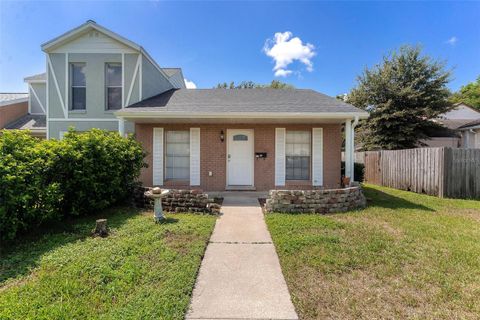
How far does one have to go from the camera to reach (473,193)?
825 cm

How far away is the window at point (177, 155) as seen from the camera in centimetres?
877

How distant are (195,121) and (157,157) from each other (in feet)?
6.37

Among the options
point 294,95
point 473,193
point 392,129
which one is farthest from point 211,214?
point 392,129

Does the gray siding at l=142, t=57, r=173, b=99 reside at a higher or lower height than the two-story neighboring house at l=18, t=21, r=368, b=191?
higher

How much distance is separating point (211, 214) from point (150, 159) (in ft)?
13.2

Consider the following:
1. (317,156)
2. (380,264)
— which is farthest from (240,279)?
(317,156)

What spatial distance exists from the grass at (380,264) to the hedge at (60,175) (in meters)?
3.91

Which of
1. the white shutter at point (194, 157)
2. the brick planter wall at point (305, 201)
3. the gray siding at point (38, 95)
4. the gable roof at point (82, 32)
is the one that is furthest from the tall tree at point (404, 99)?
the gray siding at point (38, 95)

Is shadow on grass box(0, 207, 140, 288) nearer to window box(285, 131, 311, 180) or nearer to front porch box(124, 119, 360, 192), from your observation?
front porch box(124, 119, 360, 192)

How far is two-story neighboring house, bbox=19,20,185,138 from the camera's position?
30.4 feet

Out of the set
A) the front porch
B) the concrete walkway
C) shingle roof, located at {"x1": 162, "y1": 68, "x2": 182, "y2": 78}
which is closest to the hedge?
the front porch

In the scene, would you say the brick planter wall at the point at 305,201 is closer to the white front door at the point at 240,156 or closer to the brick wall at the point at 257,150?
the brick wall at the point at 257,150

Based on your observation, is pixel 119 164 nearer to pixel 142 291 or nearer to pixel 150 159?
pixel 150 159

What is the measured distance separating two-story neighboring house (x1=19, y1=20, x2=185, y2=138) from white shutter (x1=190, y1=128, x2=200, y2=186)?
9.66 feet
